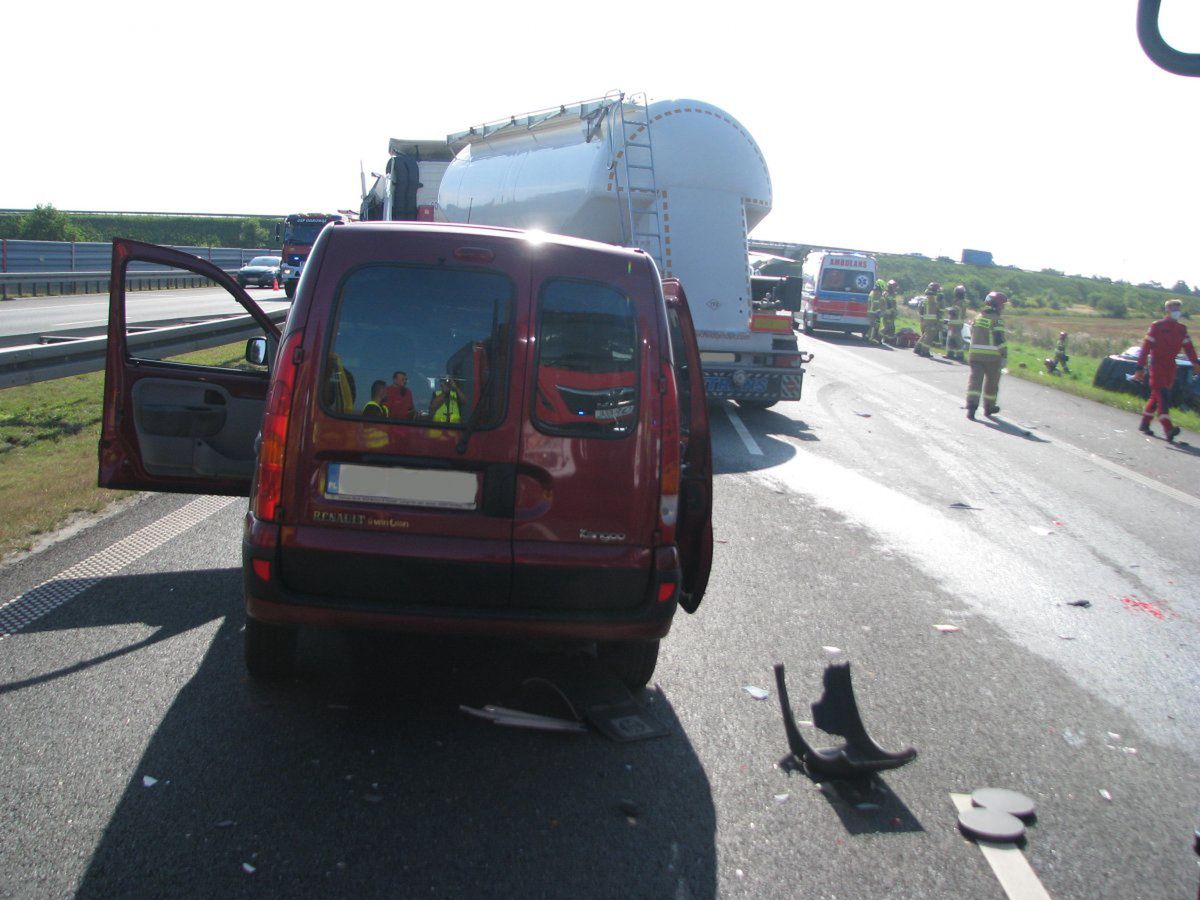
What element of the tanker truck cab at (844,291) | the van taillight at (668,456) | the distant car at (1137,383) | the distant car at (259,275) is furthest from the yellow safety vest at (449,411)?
the distant car at (259,275)

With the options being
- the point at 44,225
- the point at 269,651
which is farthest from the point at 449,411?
the point at 44,225

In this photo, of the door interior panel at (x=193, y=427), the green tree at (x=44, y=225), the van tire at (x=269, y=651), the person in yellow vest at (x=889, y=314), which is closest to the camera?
the van tire at (x=269, y=651)

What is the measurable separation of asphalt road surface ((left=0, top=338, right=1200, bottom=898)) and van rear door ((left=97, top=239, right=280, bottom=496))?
0.61 m

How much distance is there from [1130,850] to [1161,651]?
8.74ft

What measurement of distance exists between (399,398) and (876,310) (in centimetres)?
3244

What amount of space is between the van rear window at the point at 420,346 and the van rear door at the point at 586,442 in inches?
6.0

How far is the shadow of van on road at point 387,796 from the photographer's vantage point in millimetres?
3211

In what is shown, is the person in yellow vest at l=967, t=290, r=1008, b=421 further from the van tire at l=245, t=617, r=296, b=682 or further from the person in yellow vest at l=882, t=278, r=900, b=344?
the person in yellow vest at l=882, t=278, r=900, b=344

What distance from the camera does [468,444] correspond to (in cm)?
405

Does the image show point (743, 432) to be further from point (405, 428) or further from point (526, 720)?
point (405, 428)

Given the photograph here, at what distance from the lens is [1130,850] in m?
3.64

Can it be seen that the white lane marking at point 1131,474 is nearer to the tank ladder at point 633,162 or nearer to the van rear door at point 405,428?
the tank ladder at point 633,162

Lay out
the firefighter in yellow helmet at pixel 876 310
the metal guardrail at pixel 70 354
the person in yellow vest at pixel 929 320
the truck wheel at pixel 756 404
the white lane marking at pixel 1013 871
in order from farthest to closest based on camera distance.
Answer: the firefighter in yellow helmet at pixel 876 310
the person in yellow vest at pixel 929 320
the truck wheel at pixel 756 404
the metal guardrail at pixel 70 354
the white lane marking at pixel 1013 871

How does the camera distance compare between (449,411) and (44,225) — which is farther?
(44,225)
